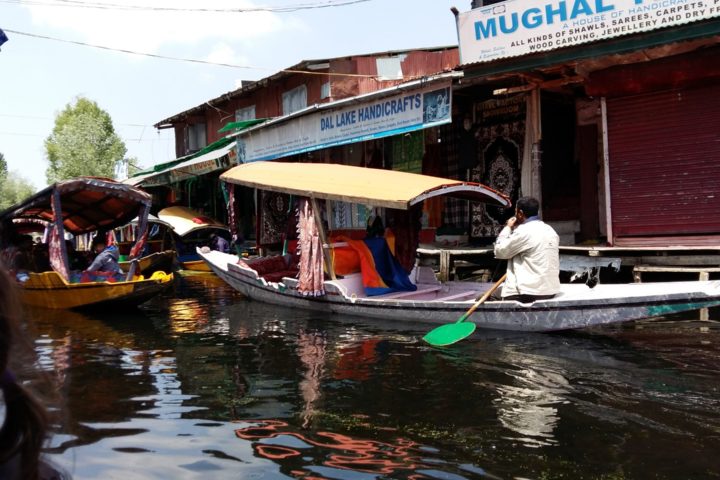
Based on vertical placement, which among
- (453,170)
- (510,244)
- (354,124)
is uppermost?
(354,124)

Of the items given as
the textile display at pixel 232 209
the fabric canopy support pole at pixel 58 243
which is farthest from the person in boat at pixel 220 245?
the fabric canopy support pole at pixel 58 243

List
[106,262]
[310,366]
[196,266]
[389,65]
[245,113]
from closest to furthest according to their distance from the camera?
[310,366]
[106,262]
[389,65]
[196,266]
[245,113]

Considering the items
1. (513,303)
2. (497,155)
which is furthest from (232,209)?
(513,303)

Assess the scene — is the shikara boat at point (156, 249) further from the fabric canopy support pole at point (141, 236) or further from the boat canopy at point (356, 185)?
the boat canopy at point (356, 185)

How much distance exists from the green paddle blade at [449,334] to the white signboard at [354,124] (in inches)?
192

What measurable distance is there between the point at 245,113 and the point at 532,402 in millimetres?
20689

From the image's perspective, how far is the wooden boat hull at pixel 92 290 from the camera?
10.4 m

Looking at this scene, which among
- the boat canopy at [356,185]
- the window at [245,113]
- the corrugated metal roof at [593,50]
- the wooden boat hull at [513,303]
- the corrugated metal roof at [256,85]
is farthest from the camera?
the window at [245,113]

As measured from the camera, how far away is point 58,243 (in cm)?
1060

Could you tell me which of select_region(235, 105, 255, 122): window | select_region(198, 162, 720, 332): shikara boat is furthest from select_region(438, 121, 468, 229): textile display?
select_region(235, 105, 255, 122): window

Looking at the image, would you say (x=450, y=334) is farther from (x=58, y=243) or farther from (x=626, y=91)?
(x=58, y=243)

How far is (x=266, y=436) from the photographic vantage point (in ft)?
14.2

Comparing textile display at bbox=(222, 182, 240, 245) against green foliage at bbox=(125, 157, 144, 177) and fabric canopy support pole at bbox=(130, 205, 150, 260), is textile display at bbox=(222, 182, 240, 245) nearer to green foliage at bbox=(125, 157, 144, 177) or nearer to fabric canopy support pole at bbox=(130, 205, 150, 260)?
fabric canopy support pole at bbox=(130, 205, 150, 260)

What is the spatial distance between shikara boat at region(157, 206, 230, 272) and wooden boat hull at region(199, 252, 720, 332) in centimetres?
975
